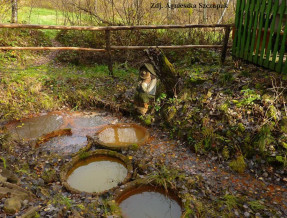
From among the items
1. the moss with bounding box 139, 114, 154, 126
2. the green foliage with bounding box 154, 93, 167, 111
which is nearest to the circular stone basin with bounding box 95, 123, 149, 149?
the moss with bounding box 139, 114, 154, 126

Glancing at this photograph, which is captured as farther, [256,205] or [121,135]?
[121,135]

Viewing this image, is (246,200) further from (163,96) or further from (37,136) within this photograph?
(37,136)

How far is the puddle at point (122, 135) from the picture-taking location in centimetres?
496

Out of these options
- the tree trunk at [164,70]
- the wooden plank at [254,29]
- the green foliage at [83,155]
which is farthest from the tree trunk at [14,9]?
the wooden plank at [254,29]

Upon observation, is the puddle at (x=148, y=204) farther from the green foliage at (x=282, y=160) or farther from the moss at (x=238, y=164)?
the green foliage at (x=282, y=160)

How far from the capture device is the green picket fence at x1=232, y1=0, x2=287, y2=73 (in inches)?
206

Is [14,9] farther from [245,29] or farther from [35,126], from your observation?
[245,29]

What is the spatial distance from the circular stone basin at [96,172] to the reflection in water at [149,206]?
36cm

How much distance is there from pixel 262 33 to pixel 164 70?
8.71 feet

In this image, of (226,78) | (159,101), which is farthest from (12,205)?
(226,78)

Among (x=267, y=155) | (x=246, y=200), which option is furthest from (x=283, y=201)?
(x=267, y=155)

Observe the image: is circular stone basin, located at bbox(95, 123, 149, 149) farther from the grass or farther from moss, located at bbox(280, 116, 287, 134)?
moss, located at bbox(280, 116, 287, 134)

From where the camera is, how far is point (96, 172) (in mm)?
4129

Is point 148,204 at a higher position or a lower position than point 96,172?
lower
